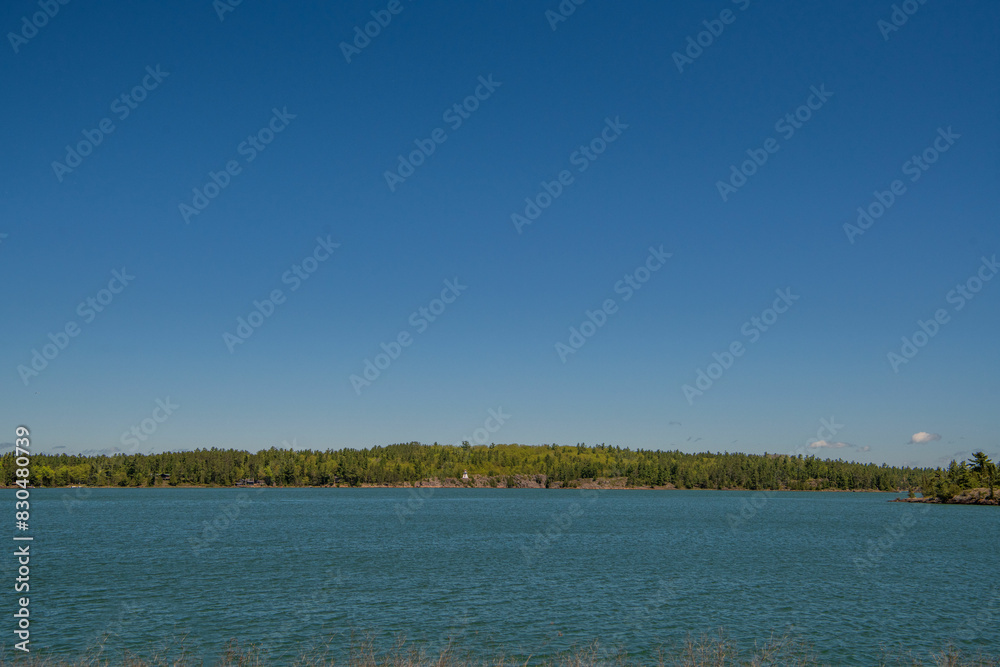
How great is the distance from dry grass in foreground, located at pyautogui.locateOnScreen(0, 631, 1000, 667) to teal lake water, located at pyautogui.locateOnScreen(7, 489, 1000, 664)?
0.90 m

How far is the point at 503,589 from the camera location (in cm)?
4494

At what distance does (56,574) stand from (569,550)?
1657 inches

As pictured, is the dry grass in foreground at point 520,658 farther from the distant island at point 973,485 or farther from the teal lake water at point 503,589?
the distant island at point 973,485

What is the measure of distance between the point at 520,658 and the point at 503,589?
54.7ft

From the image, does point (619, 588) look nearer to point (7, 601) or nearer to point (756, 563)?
point (756, 563)

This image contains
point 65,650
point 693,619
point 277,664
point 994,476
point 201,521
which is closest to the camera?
point 277,664

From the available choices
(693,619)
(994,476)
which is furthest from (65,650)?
(994,476)

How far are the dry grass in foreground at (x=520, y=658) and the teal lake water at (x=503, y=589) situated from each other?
2.94 feet

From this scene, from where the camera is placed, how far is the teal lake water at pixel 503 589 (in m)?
32.8

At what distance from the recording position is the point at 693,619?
36875 mm

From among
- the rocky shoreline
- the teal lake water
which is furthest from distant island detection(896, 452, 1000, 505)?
the teal lake water

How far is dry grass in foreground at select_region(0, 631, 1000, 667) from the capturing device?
26.3 metres

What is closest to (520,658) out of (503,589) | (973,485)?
(503,589)

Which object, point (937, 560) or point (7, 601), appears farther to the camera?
point (937, 560)
